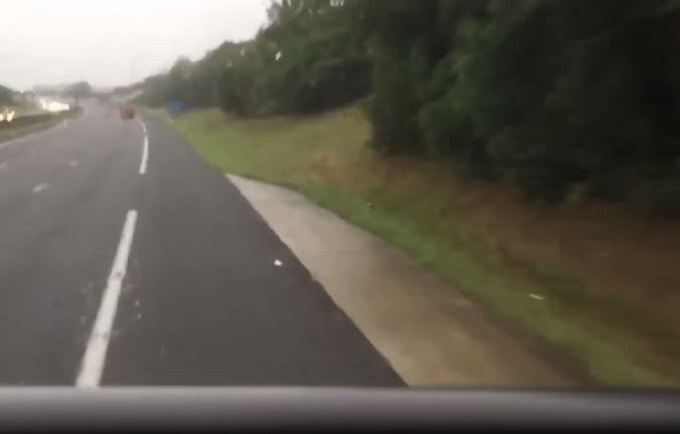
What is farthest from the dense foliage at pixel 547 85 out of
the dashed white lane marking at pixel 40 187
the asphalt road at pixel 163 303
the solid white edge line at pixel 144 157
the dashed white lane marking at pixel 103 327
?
the solid white edge line at pixel 144 157

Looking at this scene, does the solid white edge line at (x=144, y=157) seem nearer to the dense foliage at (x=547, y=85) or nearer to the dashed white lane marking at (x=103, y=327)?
the dense foliage at (x=547, y=85)

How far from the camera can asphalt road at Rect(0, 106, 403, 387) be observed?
9.20 m

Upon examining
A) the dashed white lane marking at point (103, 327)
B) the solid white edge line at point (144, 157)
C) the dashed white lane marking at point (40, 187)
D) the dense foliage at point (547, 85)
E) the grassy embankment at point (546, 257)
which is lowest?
the solid white edge line at point (144, 157)

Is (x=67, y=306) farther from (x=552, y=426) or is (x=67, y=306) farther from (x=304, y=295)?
(x=552, y=426)

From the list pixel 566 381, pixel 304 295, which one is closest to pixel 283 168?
pixel 304 295

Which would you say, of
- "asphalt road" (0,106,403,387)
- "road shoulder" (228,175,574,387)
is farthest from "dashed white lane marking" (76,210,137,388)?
"road shoulder" (228,175,574,387)

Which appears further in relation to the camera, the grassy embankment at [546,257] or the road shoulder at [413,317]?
the grassy embankment at [546,257]

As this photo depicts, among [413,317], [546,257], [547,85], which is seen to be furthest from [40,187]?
[413,317]

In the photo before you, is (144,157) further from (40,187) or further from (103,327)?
(103,327)

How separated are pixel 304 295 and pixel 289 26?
31.5m

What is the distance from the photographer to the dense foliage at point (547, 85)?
48.8ft

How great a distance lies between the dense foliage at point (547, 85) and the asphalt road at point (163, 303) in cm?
365

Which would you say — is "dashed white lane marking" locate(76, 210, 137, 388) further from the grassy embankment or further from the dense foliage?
the dense foliage

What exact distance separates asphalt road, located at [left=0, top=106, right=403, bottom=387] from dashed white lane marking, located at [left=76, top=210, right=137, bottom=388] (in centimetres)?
2
